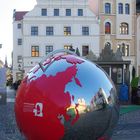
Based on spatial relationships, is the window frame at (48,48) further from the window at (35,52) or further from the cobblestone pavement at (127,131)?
the cobblestone pavement at (127,131)

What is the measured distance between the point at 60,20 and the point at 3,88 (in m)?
32.8

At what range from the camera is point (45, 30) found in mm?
57094

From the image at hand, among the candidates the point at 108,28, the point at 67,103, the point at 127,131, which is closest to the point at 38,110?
the point at 67,103

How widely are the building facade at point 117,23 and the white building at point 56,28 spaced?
1.33m

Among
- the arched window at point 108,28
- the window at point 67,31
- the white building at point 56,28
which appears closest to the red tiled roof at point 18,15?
the white building at point 56,28

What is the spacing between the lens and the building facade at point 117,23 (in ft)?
192

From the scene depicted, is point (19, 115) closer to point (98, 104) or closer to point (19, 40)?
point (98, 104)

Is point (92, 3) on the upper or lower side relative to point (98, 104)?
upper

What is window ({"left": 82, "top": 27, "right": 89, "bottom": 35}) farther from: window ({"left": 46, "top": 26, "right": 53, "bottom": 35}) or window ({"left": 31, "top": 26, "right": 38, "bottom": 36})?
window ({"left": 31, "top": 26, "right": 38, "bottom": 36})

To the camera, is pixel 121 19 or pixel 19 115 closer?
pixel 19 115

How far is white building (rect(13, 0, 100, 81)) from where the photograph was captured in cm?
5644

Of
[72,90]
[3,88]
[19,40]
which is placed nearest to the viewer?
[72,90]

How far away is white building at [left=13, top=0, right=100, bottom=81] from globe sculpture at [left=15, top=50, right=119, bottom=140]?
50.5 metres

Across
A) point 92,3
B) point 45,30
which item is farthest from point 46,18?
point 92,3
